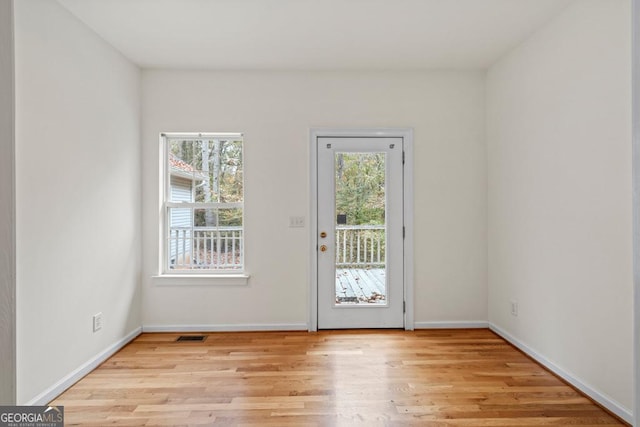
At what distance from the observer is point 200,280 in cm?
336

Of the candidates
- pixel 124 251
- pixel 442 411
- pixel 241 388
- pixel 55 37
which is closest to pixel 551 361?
pixel 442 411

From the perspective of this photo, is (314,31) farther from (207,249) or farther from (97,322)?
(97,322)

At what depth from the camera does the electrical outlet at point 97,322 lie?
2645 mm

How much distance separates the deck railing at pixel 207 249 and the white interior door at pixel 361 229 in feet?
2.93

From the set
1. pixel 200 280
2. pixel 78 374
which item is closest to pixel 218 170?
pixel 200 280

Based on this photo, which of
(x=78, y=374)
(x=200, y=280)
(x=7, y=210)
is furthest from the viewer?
(x=200, y=280)

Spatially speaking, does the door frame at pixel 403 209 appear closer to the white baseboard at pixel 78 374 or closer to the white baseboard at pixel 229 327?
the white baseboard at pixel 229 327

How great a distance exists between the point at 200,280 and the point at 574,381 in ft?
10.4

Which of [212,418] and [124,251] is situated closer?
[212,418]

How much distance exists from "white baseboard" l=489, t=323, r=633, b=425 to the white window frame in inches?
100

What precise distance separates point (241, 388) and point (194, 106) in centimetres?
262

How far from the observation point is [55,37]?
7.40 ft

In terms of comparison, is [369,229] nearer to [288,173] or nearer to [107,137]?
[288,173]

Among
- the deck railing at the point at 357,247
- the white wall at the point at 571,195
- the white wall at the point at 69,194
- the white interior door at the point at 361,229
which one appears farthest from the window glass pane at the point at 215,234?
the white wall at the point at 571,195
